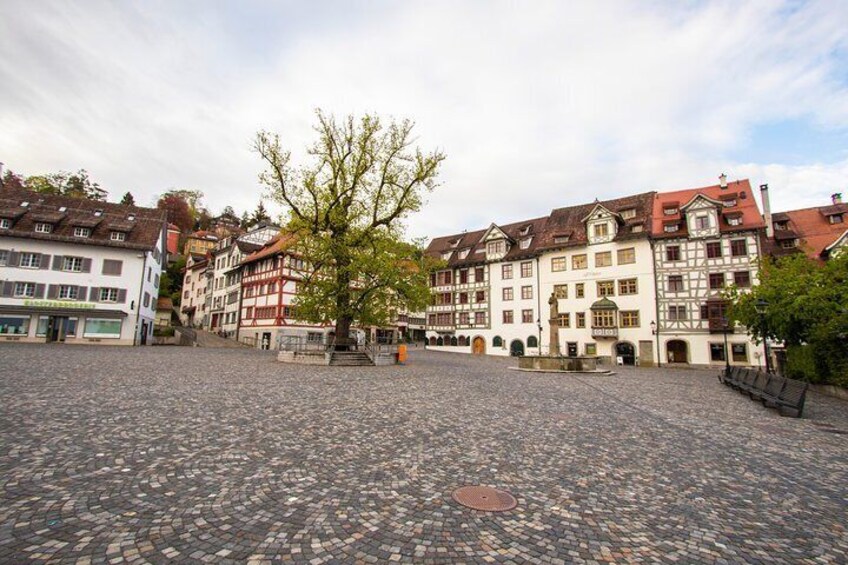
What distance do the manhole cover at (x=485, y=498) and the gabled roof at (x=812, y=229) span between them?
46.2 metres

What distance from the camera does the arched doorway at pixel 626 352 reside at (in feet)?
132

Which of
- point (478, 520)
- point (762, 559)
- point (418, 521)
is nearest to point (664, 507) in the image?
point (762, 559)

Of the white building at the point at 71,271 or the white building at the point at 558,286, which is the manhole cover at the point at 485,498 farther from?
the white building at the point at 71,271

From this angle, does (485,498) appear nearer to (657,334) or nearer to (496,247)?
(657,334)

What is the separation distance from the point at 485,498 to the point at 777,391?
14.2 metres

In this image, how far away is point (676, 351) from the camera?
3856cm

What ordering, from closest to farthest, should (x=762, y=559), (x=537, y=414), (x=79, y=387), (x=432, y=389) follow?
1. (x=762, y=559)
2. (x=537, y=414)
3. (x=79, y=387)
4. (x=432, y=389)

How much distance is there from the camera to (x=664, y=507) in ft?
18.1

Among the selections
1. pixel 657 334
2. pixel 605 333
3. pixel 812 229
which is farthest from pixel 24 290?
pixel 812 229

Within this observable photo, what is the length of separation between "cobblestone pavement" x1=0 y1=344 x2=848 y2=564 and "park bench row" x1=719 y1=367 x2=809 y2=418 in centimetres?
67

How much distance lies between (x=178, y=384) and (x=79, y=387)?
2646mm

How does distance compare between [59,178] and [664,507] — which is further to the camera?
[59,178]

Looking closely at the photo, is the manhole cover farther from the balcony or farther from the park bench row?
the balcony

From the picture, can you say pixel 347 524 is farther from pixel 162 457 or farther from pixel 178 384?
pixel 178 384
